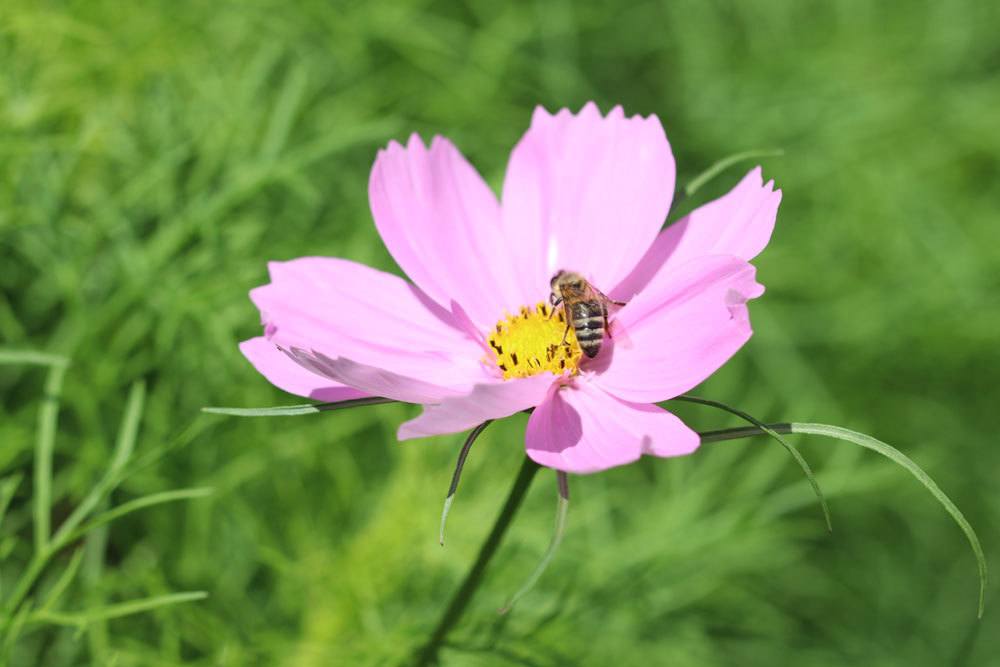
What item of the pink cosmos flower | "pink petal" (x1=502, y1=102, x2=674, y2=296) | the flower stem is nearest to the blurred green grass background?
the flower stem

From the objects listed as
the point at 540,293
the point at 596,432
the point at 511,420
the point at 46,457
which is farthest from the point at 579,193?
the point at 511,420

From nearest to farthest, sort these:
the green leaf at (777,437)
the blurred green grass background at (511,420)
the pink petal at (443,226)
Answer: the green leaf at (777,437), the pink petal at (443,226), the blurred green grass background at (511,420)

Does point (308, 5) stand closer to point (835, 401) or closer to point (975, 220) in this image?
point (835, 401)

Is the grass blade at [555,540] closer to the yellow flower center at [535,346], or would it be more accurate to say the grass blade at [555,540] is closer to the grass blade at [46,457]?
the yellow flower center at [535,346]

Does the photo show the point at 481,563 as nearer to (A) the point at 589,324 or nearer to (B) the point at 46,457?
(A) the point at 589,324

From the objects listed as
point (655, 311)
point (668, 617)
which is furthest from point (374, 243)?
point (655, 311)

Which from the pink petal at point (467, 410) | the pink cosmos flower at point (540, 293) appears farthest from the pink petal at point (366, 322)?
the pink petal at point (467, 410)

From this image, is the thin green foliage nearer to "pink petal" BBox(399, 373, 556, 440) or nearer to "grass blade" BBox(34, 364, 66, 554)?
"pink petal" BBox(399, 373, 556, 440)
